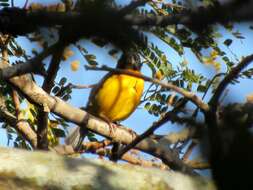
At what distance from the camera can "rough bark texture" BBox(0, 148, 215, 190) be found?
88.1 inches

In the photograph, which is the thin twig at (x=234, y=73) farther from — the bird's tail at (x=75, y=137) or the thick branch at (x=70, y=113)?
the bird's tail at (x=75, y=137)

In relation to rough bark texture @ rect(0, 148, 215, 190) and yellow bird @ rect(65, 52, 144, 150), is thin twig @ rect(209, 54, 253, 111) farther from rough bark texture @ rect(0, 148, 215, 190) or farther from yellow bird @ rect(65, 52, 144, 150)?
yellow bird @ rect(65, 52, 144, 150)

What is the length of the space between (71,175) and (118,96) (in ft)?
9.33

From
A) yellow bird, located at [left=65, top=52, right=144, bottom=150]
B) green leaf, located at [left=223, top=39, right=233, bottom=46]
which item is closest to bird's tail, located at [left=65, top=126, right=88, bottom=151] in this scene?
yellow bird, located at [left=65, top=52, right=144, bottom=150]

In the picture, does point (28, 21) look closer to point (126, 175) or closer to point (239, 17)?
point (239, 17)

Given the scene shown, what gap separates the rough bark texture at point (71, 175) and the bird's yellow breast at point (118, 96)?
2524mm

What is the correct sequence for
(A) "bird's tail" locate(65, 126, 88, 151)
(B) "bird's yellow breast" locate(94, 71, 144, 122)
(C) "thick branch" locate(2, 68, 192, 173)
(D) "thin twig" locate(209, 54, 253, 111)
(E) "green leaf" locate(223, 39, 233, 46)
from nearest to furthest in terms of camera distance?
1. (D) "thin twig" locate(209, 54, 253, 111)
2. (C) "thick branch" locate(2, 68, 192, 173)
3. (E) "green leaf" locate(223, 39, 233, 46)
4. (A) "bird's tail" locate(65, 126, 88, 151)
5. (B) "bird's yellow breast" locate(94, 71, 144, 122)

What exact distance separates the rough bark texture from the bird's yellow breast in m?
2.52

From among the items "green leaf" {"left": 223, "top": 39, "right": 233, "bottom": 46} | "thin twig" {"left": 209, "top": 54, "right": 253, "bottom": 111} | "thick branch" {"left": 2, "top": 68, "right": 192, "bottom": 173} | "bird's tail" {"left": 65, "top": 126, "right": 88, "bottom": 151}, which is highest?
"thin twig" {"left": 209, "top": 54, "right": 253, "bottom": 111}

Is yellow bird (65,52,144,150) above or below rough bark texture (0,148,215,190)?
below

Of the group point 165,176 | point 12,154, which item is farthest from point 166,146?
point 12,154

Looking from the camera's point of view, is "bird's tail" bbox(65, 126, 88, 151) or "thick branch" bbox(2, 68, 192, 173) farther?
"bird's tail" bbox(65, 126, 88, 151)

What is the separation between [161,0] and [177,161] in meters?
1.05

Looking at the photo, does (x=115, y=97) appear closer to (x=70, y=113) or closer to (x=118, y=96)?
(x=118, y=96)
